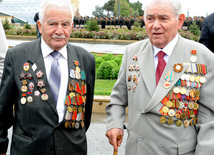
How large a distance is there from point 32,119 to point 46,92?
0.21 meters

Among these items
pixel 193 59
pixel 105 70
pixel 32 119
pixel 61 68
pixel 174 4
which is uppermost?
pixel 174 4

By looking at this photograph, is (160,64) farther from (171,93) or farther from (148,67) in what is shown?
(171,93)

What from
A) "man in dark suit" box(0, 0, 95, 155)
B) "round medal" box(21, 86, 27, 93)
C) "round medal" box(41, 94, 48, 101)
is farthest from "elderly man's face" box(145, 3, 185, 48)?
"round medal" box(21, 86, 27, 93)

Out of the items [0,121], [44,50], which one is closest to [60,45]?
[44,50]

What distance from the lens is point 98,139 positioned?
15.0ft

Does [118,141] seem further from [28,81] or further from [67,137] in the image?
→ [28,81]

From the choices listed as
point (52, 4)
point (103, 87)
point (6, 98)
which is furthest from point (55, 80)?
point (103, 87)

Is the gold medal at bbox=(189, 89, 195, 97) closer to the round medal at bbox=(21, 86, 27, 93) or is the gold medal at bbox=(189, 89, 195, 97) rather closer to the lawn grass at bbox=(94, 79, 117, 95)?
the round medal at bbox=(21, 86, 27, 93)

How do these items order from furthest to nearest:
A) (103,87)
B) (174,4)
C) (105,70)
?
1. (105,70)
2. (103,87)
3. (174,4)

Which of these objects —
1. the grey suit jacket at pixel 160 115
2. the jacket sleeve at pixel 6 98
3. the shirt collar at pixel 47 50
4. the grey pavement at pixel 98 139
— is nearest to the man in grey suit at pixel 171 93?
the grey suit jacket at pixel 160 115

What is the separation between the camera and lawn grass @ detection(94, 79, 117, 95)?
19.6 ft

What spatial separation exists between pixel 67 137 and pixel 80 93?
0.33 m

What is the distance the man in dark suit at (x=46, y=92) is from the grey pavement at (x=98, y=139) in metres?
2.07

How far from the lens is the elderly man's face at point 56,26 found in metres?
2.00
